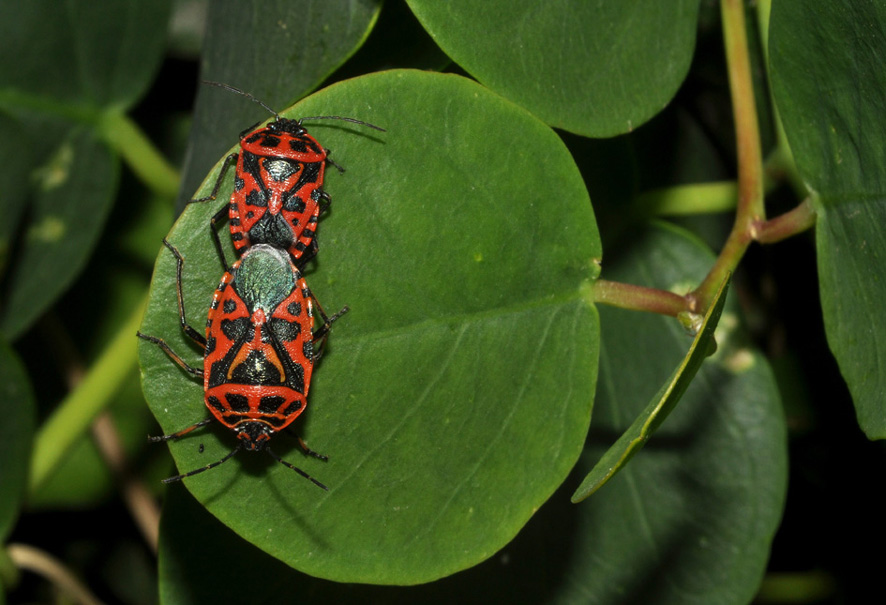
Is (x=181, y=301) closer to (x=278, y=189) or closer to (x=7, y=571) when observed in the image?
(x=278, y=189)

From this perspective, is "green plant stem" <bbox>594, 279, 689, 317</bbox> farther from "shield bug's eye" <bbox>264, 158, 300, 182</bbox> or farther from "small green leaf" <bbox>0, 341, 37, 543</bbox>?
"small green leaf" <bbox>0, 341, 37, 543</bbox>

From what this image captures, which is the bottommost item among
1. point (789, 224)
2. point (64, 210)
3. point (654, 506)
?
point (654, 506)

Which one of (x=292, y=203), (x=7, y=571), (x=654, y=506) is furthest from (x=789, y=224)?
(x=7, y=571)

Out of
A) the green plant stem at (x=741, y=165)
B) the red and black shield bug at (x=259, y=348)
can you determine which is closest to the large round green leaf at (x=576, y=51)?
the green plant stem at (x=741, y=165)

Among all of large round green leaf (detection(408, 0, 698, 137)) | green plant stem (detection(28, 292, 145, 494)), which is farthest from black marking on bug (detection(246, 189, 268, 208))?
green plant stem (detection(28, 292, 145, 494))

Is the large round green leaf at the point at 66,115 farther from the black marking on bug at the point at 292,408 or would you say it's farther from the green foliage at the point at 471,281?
the black marking on bug at the point at 292,408

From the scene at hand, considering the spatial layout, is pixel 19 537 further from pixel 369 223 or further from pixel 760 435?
pixel 760 435
